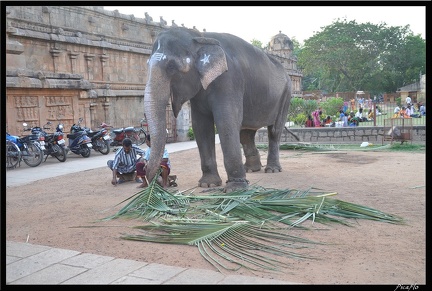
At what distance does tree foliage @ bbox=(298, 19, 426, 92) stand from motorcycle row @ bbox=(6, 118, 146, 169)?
33130 mm

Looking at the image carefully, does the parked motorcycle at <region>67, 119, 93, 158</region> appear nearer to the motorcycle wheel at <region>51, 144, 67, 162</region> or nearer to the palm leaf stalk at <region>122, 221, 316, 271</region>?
the motorcycle wheel at <region>51, 144, 67, 162</region>

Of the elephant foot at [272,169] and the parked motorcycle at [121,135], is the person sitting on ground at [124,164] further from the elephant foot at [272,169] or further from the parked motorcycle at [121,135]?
the parked motorcycle at [121,135]

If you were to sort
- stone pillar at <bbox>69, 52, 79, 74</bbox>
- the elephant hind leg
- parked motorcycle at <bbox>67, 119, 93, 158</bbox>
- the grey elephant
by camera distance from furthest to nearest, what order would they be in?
1. stone pillar at <bbox>69, 52, 79, 74</bbox>
2. parked motorcycle at <bbox>67, 119, 93, 158</bbox>
3. the elephant hind leg
4. the grey elephant

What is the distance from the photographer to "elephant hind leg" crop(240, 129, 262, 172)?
8.63 metres

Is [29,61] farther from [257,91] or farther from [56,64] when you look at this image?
[257,91]

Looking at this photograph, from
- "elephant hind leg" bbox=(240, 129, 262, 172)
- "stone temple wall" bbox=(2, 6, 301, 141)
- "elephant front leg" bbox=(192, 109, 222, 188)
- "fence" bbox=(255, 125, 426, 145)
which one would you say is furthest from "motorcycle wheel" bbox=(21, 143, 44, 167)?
"fence" bbox=(255, 125, 426, 145)

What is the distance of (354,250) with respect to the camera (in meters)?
3.71

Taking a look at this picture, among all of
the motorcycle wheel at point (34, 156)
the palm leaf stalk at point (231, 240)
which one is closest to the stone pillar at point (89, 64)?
the motorcycle wheel at point (34, 156)

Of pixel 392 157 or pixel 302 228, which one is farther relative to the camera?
pixel 392 157

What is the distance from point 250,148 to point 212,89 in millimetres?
2608

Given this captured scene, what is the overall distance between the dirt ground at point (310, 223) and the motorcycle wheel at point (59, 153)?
229 centimetres

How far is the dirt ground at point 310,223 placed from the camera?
330 cm
